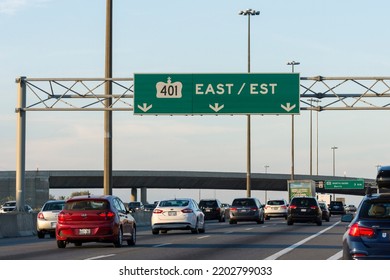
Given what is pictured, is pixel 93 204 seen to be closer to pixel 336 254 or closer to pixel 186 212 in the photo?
pixel 336 254

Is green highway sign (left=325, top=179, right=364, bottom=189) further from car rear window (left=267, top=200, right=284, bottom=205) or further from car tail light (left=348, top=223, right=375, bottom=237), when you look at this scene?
car tail light (left=348, top=223, right=375, bottom=237)

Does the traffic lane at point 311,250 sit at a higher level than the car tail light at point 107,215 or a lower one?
lower

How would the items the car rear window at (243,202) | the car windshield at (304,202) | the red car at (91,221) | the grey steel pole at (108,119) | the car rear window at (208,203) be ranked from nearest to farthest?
the red car at (91,221) → the grey steel pole at (108,119) → the car windshield at (304,202) → the car rear window at (243,202) → the car rear window at (208,203)

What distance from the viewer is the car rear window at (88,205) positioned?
28172 millimetres

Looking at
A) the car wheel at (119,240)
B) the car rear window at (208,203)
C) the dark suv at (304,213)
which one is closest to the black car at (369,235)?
the car wheel at (119,240)

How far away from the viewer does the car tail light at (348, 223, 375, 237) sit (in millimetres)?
16391

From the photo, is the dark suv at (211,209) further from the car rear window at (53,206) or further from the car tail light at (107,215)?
the car tail light at (107,215)

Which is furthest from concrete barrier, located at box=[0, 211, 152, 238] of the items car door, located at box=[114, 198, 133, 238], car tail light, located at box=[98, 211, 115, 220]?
car tail light, located at box=[98, 211, 115, 220]

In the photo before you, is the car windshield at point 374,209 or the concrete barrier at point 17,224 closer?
the car windshield at point 374,209

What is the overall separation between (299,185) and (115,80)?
44.0 m

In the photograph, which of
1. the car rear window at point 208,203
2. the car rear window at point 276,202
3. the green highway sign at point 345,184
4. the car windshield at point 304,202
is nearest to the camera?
the car windshield at point 304,202

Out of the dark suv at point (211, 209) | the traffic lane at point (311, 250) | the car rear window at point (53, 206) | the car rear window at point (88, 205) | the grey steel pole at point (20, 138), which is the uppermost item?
the grey steel pole at point (20, 138)

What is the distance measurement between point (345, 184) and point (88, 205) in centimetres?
10760

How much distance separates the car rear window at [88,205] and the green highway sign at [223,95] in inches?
738
